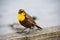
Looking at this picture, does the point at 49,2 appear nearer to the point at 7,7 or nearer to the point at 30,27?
the point at 7,7

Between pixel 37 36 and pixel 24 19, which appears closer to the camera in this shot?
pixel 37 36

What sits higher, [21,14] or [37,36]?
[21,14]

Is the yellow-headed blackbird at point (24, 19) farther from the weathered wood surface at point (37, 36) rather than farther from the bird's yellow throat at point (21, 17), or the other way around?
the weathered wood surface at point (37, 36)

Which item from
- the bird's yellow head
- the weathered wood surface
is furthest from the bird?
the weathered wood surface

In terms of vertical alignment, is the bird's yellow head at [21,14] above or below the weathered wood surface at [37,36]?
above

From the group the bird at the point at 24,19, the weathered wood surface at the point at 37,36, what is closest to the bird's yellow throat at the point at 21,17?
the bird at the point at 24,19

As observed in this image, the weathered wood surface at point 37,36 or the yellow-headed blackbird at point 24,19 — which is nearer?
the weathered wood surface at point 37,36

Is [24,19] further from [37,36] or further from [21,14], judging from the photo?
[37,36]

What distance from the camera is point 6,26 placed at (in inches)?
75.1

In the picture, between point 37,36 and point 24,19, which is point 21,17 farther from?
point 37,36

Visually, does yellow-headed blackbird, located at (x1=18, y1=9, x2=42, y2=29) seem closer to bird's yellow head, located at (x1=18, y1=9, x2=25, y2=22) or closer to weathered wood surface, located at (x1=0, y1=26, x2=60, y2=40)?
bird's yellow head, located at (x1=18, y1=9, x2=25, y2=22)

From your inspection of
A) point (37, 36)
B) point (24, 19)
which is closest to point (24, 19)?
point (24, 19)

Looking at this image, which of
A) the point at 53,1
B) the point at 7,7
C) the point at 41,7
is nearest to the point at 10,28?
the point at 7,7

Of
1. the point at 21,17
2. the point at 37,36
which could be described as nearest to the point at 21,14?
the point at 21,17
